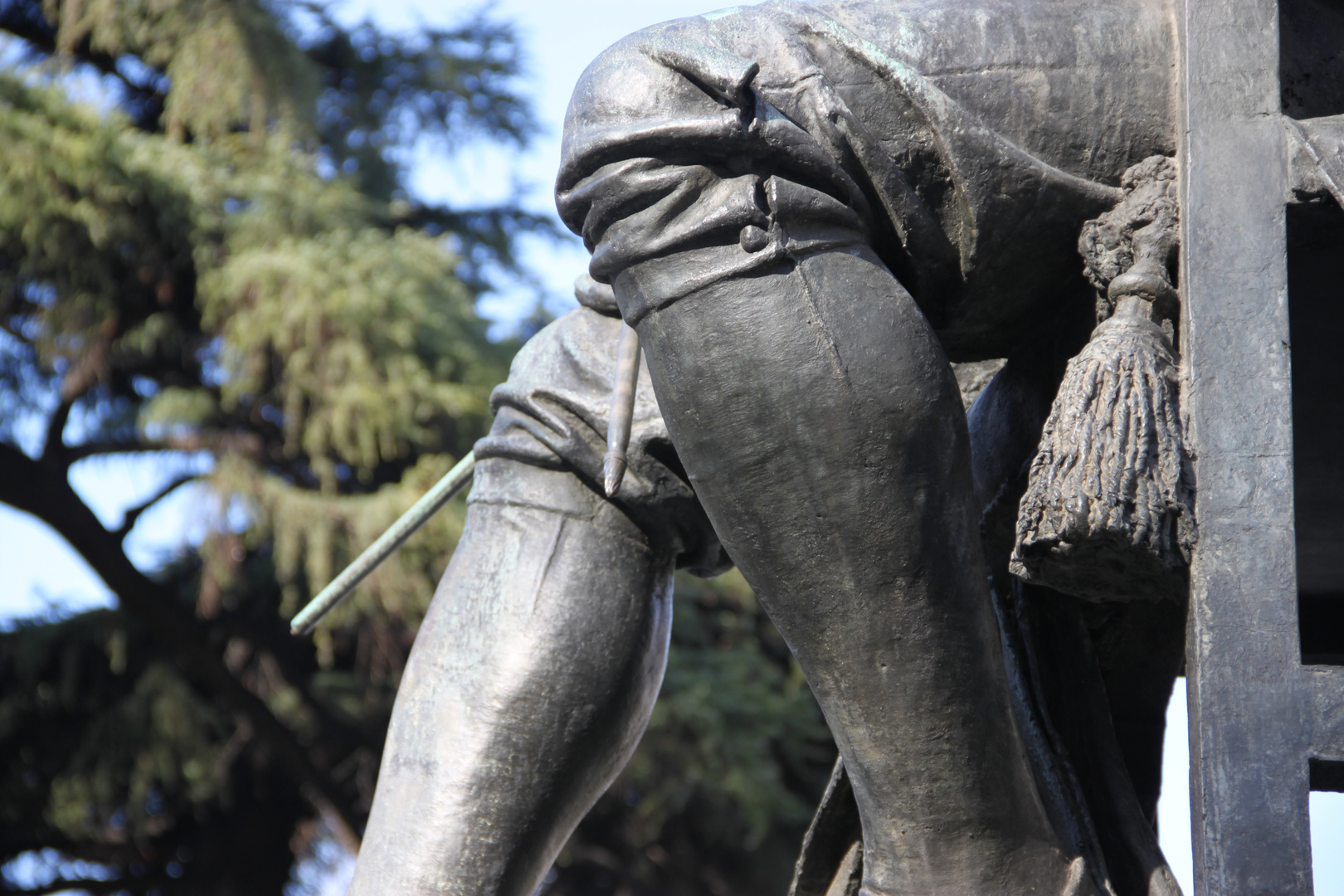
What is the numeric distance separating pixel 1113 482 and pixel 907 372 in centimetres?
17

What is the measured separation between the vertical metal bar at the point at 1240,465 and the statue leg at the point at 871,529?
0.16 meters

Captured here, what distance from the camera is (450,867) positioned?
129cm

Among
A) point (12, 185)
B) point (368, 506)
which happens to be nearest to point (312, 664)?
point (368, 506)

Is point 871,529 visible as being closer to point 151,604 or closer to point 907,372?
point 907,372

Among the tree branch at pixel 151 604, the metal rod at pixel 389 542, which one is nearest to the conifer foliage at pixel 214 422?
the tree branch at pixel 151 604

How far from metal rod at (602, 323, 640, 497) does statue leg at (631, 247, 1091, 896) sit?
7.4 inches

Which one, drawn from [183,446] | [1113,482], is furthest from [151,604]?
[1113,482]

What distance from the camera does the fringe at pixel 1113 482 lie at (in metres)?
1.03

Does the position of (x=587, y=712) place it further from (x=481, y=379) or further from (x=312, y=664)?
(x=312, y=664)

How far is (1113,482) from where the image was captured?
103cm

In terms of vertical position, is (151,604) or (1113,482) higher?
(151,604)

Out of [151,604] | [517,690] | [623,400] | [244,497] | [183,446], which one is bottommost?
[517,690]

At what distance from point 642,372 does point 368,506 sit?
4988 millimetres

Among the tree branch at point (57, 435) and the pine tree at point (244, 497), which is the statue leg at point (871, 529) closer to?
the pine tree at point (244, 497)
